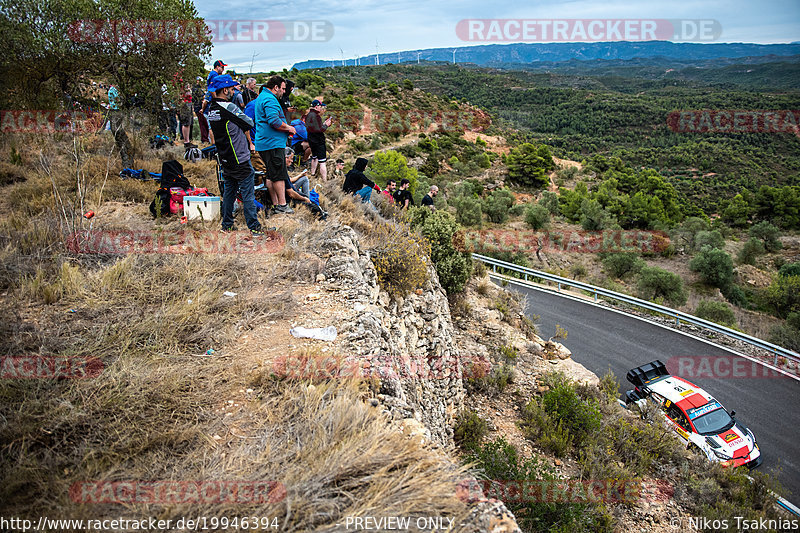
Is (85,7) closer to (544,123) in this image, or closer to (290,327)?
(290,327)

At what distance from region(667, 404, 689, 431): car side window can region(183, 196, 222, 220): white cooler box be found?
10139mm

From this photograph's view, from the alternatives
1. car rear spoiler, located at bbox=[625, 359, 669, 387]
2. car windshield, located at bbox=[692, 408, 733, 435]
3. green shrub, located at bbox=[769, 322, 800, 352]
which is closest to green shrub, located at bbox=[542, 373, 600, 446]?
car windshield, located at bbox=[692, 408, 733, 435]

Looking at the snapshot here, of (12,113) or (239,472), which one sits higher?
(12,113)

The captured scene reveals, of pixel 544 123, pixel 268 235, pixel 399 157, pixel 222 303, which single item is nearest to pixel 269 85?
pixel 268 235

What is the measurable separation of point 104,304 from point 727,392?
524 inches

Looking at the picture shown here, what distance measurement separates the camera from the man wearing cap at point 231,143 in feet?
20.5

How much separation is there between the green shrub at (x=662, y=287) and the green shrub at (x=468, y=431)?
13.4m

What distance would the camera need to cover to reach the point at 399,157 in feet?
79.7

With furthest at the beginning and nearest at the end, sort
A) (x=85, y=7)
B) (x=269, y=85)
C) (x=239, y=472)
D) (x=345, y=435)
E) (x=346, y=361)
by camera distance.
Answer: (x=85, y=7), (x=269, y=85), (x=346, y=361), (x=345, y=435), (x=239, y=472)

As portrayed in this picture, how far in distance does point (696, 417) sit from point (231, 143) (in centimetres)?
1046

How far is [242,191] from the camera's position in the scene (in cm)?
668

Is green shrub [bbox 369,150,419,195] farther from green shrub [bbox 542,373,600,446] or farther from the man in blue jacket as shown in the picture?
green shrub [bbox 542,373,600,446]

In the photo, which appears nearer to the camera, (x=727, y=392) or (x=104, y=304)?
(x=104, y=304)

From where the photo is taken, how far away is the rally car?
8508mm
